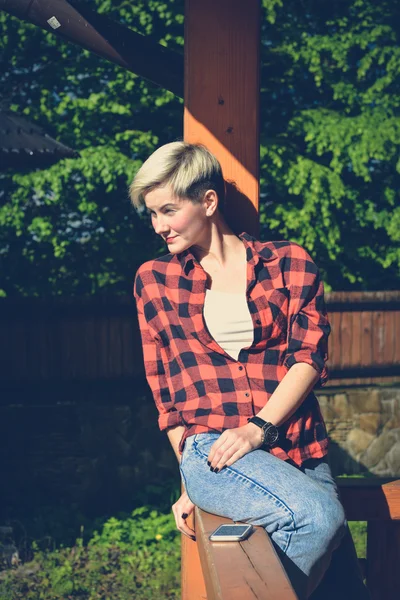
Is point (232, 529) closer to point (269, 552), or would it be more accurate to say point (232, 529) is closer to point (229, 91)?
point (269, 552)

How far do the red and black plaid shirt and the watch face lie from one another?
6 centimetres

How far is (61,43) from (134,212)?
Result: 1980 millimetres

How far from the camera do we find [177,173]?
2.64 meters

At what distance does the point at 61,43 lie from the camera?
29.3ft

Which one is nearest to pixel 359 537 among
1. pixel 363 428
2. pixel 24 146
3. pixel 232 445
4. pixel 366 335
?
pixel 363 428

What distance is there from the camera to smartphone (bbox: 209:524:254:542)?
7.23 ft

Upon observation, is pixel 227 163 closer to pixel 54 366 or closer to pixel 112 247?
pixel 54 366

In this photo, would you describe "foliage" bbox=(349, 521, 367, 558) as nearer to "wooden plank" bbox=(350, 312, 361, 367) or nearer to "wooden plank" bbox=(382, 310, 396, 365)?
"wooden plank" bbox=(350, 312, 361, 367)

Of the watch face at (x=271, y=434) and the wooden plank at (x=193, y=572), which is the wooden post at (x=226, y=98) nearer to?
the wooden plank at (x=193, y=572)

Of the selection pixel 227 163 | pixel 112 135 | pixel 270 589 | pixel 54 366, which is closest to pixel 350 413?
pixel 54 366

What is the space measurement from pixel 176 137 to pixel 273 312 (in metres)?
6.73

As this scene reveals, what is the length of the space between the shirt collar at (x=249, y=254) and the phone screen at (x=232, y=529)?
85cm

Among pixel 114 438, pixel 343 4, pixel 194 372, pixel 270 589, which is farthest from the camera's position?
pixel 343 4

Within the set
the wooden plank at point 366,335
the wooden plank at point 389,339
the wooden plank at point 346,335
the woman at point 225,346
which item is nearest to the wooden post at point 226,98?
the woman at point 225,346
